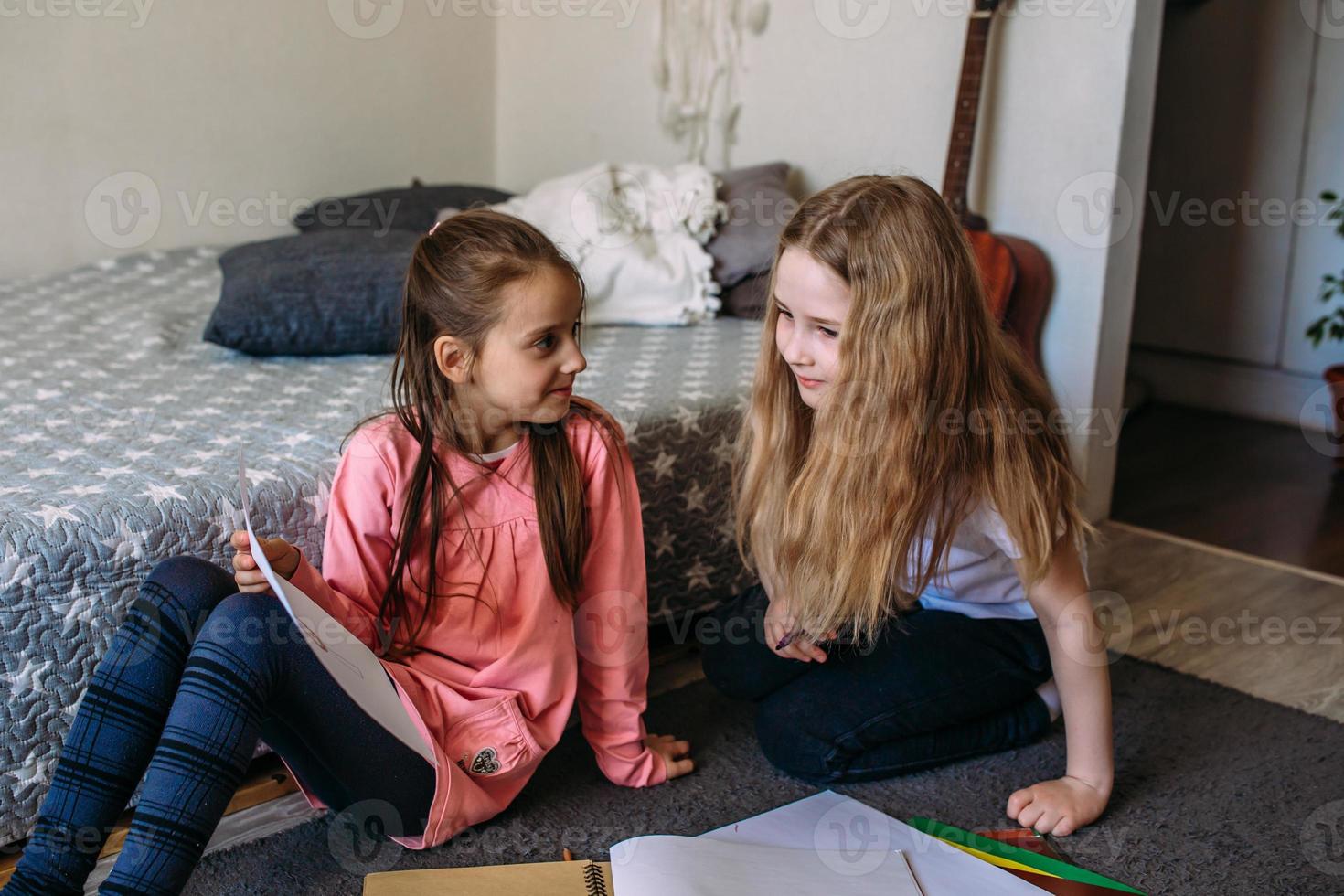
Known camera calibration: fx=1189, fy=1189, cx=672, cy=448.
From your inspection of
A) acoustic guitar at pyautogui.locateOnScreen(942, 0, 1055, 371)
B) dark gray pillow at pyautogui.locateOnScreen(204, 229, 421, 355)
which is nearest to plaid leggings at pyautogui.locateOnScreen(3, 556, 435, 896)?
dark gray pillow at pyautogui.locateOnScreen(204, 229, 421, 355)

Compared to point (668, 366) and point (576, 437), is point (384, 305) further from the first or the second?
point (576, 437)

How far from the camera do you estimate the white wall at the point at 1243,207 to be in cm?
271

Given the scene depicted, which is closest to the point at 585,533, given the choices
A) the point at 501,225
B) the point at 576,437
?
the point at 576,437

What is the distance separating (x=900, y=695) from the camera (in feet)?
4.14

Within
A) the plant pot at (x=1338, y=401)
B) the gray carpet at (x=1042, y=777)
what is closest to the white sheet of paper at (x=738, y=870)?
the gray carpet at (x=1042, y=777)

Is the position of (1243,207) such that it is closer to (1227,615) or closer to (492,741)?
A: (1227,615)

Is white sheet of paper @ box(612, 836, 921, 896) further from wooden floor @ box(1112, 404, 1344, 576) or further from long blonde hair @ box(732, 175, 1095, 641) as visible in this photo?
wooden floor @ box(1112, 404, 1344, 576)

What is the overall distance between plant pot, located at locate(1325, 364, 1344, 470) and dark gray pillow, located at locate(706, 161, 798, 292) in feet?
4.26

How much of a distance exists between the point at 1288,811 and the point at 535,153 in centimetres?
217

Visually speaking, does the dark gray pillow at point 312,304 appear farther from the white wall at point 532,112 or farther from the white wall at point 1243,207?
the white wall at point 1243,207

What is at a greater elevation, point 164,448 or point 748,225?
point 748,225

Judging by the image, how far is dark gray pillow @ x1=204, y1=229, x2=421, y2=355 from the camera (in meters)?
1.65

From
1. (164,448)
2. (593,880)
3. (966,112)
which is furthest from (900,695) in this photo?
(966,112)

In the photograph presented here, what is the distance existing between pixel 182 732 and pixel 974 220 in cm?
152
